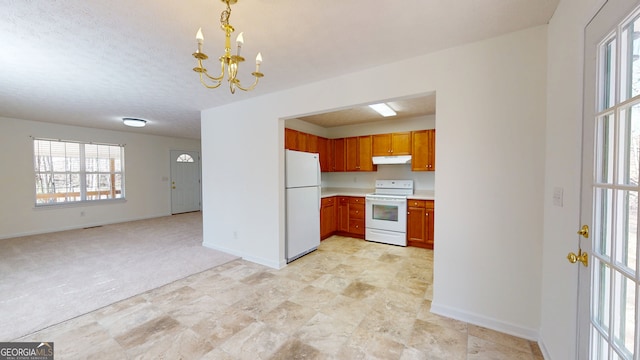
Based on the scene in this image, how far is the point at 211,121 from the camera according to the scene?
4277mm

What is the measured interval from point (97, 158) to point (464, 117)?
833 cm

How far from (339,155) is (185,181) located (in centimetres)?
570

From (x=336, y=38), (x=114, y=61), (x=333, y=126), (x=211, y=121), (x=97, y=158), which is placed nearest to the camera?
(x=336, y=38)

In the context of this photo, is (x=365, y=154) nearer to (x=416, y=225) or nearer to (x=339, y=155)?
(x=339, y=155)

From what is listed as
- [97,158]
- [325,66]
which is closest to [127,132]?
[97,158]

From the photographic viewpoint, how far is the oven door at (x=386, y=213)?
445 centimetres

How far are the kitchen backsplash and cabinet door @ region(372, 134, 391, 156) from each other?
42 centimetres

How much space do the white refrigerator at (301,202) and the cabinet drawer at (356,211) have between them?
1.12m

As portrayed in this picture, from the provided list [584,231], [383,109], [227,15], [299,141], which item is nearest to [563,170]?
[584,231]

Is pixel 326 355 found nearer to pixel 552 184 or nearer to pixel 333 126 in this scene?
pixel 552 184

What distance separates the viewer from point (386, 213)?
4645 mm
